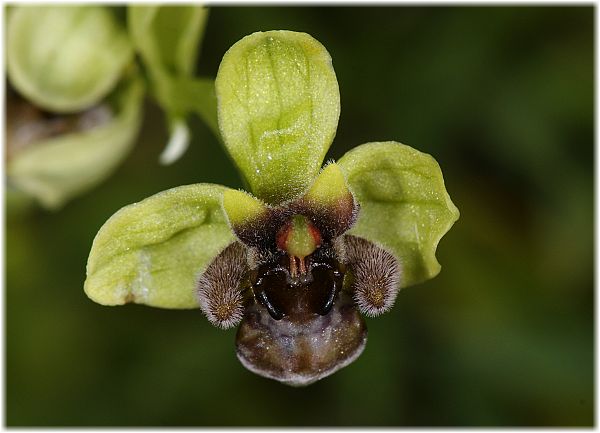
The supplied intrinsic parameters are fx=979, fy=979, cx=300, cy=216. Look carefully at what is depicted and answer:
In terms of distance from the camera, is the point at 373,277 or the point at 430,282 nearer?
the point at 373,277

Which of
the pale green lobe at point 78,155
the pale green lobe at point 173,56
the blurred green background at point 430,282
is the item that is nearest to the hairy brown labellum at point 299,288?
the pale green lobe at point 173,56

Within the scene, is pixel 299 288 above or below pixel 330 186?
below

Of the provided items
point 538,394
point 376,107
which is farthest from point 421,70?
point 538,394

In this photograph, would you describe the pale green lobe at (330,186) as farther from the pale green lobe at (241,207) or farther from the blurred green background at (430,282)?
the blurred green background at (430,282)

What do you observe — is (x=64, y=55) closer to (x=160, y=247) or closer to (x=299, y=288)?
(x=160, y=247)

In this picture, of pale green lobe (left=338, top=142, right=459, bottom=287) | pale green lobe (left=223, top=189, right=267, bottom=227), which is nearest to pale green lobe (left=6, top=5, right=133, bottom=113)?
pale green lobe (left=223, top=189, right=267, bottom=227)

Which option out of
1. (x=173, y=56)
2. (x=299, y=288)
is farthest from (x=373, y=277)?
(x=173, y=56)

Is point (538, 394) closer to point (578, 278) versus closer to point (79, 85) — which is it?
point (578, 278)
